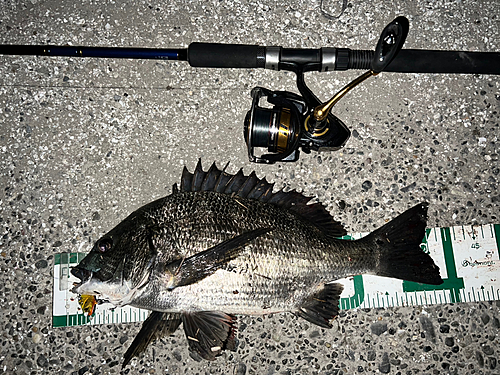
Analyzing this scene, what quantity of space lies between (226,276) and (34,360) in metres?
1.35

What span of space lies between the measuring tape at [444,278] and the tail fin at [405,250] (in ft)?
0.74

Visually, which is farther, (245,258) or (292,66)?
(292,66)

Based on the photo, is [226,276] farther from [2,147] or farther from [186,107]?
[2,147]

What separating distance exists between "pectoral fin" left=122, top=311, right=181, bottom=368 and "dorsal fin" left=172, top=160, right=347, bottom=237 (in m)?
0.67

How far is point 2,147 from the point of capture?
2367 millimetres

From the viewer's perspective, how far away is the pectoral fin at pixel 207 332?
189cm

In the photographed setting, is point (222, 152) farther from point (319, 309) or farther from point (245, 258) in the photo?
point (319, 309)

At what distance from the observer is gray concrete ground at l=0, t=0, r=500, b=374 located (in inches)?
89.2

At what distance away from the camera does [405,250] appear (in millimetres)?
2090

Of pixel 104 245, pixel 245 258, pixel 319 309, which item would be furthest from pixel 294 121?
pixel 104 245

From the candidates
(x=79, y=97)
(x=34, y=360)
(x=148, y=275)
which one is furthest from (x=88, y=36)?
(x=34, y=360)

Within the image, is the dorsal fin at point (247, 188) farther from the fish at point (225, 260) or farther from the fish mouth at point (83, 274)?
the fish mouth at point (83, 274)

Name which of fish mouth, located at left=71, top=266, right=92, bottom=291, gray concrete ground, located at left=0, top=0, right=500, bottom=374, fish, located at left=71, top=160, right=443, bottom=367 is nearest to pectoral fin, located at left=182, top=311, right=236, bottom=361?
fish, located at left=71, top=160, right=443, bottom=367

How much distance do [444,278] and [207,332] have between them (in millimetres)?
1481
